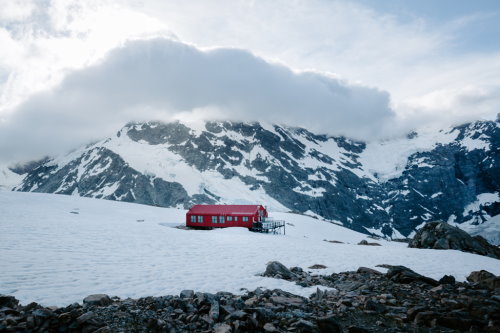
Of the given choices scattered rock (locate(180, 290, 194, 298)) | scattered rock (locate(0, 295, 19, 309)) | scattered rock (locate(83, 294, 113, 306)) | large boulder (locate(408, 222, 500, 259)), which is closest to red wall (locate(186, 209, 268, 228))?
large boulder (locate(408, 222, 500, 259))

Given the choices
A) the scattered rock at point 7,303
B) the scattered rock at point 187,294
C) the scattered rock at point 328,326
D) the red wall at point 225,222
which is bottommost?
the red wall at point 225,222

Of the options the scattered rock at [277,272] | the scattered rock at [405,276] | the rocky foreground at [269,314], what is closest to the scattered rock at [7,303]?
the rocky foreground at [269,314]

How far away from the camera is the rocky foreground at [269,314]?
6.45 m

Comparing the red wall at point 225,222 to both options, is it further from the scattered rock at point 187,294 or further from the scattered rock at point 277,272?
the scattered rock at point 187,294

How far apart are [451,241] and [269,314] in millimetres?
28115

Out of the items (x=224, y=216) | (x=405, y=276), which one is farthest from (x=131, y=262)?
(x=224, y=216)

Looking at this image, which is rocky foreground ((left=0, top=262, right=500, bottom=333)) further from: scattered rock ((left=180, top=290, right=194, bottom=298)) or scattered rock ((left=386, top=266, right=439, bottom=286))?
scattered rock ((left=386, top=266, right=439, bottom=286))

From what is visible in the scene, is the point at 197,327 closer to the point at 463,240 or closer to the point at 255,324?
the point at 255,324

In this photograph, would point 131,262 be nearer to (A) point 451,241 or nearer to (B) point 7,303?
(B) point 7,303

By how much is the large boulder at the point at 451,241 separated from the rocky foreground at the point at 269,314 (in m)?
20.7

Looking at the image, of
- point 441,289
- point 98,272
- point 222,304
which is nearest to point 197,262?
point 98,272

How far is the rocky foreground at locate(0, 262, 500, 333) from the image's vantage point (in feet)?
21.1

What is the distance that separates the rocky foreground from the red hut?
4210 cm

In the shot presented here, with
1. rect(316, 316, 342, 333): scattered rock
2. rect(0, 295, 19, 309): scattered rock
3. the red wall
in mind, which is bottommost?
the red wall
